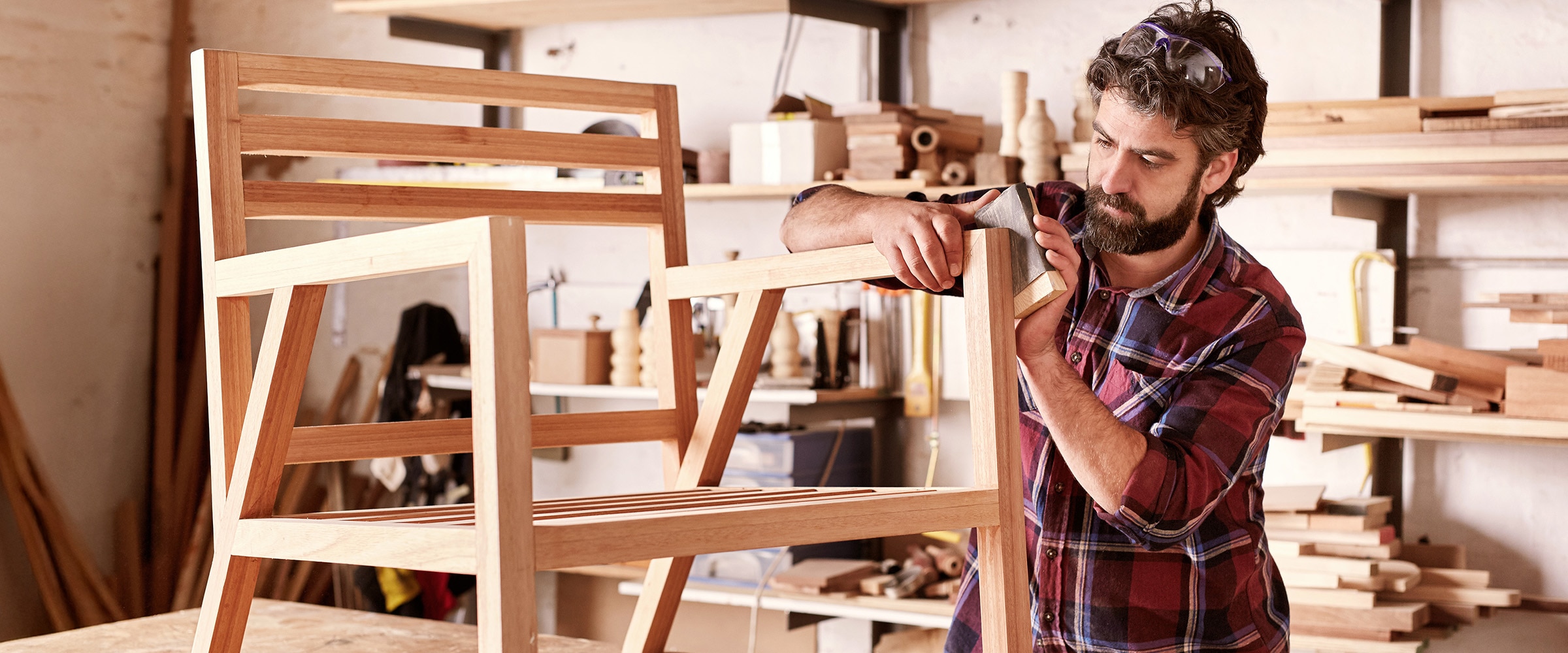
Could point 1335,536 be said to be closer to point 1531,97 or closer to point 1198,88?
point 1531,97

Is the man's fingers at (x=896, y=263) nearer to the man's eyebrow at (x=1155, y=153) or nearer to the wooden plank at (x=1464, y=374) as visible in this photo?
the man's eyebrow at (x=1155, y=153)

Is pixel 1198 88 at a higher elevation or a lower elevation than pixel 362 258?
higher

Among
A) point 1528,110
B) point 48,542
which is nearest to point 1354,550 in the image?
point 1528,110

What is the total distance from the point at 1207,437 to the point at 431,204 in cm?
74

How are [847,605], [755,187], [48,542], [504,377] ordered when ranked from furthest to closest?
[48,542] < [755,187] < [847,605] < [504,377]

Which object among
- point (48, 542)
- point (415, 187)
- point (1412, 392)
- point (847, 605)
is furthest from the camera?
point (48, 542)

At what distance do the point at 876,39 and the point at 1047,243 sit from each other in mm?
2142

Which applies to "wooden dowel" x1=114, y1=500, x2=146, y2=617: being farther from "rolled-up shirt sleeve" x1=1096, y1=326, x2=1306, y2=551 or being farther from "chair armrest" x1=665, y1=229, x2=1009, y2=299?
"rolled-up shirt sleeve" x1=1096, y1=326, x2=1306, y2=551

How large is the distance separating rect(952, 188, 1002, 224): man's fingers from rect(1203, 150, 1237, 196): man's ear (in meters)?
0.26

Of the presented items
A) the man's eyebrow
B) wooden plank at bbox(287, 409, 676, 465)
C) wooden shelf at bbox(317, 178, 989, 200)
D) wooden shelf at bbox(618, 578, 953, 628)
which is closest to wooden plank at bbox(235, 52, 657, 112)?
wooden plank at bbox(287, 409, 676, 465)

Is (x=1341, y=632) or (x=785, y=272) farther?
(x=1341, y=632)

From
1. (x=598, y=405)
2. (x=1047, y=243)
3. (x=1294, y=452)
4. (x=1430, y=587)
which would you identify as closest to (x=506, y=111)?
(x=598, y=405)

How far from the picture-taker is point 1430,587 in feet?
7.62

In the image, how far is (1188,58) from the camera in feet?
4.41
